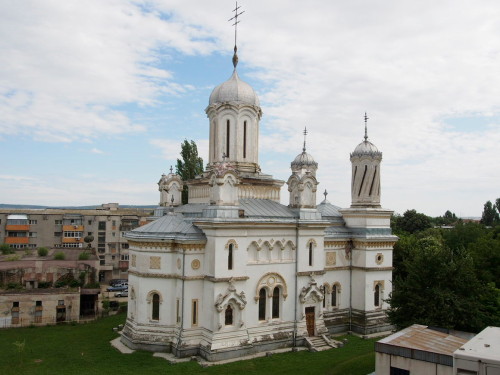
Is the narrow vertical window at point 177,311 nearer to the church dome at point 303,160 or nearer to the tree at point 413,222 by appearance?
the church dome at point 303,160

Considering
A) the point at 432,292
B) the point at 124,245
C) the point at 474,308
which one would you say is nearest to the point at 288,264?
the point at 432,292

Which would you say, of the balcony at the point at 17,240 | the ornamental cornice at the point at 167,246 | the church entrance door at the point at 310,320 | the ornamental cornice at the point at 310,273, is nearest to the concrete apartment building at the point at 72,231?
the balcony at the point at 17,240

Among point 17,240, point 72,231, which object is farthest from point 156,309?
point 17,240

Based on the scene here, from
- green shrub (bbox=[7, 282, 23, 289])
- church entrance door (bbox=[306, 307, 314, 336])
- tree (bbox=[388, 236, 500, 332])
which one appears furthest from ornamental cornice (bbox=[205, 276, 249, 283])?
green shrub (bbox=[7, 282, 23, 289])

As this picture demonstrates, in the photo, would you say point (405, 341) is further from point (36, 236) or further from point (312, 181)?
point (36, 236)

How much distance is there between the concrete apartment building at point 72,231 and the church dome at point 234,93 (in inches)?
1140

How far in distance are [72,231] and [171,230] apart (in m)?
34.4

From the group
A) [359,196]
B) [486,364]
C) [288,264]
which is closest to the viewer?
[486,364]

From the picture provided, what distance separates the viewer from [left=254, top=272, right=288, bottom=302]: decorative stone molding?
76.6 ft

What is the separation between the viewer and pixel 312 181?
2542 cm

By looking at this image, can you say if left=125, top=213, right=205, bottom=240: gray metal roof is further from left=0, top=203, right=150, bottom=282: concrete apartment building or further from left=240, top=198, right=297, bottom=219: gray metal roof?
left=0, top=203, right=150, bottom=282: concrete apartment building

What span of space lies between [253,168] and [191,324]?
10010mm

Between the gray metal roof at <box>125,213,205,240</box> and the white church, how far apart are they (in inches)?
2.3

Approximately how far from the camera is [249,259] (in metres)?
23.3
